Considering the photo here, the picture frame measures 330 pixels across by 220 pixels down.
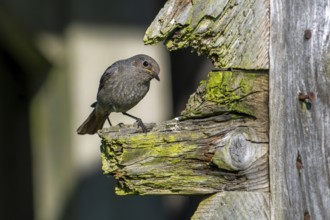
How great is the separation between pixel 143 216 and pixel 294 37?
8.20ft

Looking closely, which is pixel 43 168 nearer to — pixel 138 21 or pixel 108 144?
pixel 138 21

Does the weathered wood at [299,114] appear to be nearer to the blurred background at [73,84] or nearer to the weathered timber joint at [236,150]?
the weathered timber joint at [236,150]

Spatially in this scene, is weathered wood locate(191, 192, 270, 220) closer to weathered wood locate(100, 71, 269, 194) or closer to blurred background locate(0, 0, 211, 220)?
weathered wood locate(100, 71, 269, 194)

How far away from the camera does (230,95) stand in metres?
3.18

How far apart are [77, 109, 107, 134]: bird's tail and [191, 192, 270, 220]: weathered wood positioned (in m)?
2.20

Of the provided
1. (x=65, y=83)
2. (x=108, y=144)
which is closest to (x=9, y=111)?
(x=65, y=83)

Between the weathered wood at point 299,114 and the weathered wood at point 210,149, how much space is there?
42 mm

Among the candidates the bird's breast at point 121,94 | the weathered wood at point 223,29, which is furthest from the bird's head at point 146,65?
the weathered wood at point 223,29

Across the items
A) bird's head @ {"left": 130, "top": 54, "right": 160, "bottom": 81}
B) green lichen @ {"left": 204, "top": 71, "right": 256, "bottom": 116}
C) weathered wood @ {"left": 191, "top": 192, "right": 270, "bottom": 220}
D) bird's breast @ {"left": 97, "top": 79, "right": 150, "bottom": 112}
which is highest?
bird's head @ {"left": 130, "top": 54, "right": 160, "bottom": 81}

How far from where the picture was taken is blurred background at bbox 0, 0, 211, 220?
211 inches

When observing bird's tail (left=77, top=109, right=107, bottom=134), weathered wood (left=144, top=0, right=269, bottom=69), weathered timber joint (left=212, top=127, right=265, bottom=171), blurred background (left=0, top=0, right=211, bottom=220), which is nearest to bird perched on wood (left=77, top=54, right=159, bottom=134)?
bird's tail (left=77, top=109, right=107, bottom=134)

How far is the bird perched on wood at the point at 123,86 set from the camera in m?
6.13

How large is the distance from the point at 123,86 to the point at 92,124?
35.9 inches

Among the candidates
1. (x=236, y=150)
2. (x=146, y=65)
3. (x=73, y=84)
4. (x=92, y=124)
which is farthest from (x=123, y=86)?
(x=236, y=150)
